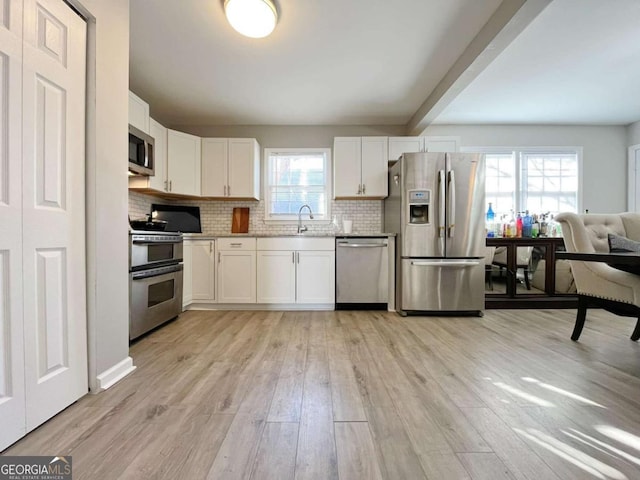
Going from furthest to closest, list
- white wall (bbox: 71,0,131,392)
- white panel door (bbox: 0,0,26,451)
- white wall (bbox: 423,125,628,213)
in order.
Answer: white wall (bbox: 423,125,628,213) → white wall (bbox: 71,0,131,392) → white panel door (bbox: 0,0,26,451)

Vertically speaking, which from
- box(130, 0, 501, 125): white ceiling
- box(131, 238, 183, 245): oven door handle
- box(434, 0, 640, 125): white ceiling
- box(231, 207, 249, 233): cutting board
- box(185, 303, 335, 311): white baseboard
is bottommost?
box(185, 303, 335, 311): white baseboard

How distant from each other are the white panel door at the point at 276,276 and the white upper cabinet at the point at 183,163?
48.5 inches

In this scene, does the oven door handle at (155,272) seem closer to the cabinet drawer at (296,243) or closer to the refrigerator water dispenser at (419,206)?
the cabinet drawer at (296,243)

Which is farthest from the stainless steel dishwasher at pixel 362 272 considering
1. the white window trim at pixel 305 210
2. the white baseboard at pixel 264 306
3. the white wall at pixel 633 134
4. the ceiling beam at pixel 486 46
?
the white wall at pixel 633 134

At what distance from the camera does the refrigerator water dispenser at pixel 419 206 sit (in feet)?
10.1

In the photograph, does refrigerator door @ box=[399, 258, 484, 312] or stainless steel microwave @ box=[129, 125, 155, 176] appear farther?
refrigerator door @ box=[399, 258, 484, 312]

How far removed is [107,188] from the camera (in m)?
1.56

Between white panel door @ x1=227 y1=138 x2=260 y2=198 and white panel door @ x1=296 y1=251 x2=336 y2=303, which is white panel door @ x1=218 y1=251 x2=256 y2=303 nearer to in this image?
white panel door @ x1=296 y1=251 x2=336 y2=303

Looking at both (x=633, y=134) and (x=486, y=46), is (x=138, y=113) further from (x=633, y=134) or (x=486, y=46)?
(x=633, y=134)

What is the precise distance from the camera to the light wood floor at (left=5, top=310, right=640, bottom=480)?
3.24ft

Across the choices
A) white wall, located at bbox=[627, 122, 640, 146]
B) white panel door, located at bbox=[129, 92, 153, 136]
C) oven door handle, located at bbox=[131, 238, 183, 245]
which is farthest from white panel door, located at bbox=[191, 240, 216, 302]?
white wall, located at bbox=[627, 122, 640, 146]

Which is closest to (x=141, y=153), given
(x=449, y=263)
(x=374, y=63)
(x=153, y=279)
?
(x=153, y=279)

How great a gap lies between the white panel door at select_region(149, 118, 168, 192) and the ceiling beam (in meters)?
3.03
